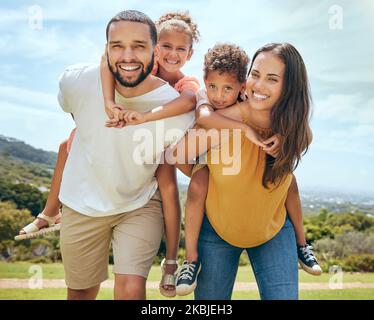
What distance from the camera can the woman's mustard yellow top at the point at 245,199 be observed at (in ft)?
9.25

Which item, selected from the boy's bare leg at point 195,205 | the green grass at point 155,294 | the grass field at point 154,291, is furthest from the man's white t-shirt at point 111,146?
the grass field at point 154,291

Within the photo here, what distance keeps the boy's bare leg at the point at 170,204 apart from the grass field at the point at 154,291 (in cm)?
645

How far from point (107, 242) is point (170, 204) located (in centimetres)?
47

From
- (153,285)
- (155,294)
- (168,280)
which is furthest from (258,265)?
(153,285)

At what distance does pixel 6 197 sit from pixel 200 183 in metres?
10.7

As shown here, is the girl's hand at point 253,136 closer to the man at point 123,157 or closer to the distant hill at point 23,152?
the man at point 123,157

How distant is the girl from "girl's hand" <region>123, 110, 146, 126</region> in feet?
0.91

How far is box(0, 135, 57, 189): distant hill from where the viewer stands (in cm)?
1380

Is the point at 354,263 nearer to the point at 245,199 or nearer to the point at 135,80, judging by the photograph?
the point at 245,199

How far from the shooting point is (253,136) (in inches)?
107

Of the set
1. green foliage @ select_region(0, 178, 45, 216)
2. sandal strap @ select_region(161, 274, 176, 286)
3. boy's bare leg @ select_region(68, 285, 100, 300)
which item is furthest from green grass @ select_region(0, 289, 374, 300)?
sandal strap @ select_region(161, 274, 176, 286)

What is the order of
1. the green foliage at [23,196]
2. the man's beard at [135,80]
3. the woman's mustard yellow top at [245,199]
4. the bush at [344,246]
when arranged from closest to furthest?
the woman's mustard yellow top at [245,199] → the man's beard at [135,80] → the green foliage at [23,196] → the bush at [344,246]

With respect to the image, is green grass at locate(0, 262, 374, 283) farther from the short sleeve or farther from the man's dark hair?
the man's dark hair

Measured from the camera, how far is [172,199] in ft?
10.3
